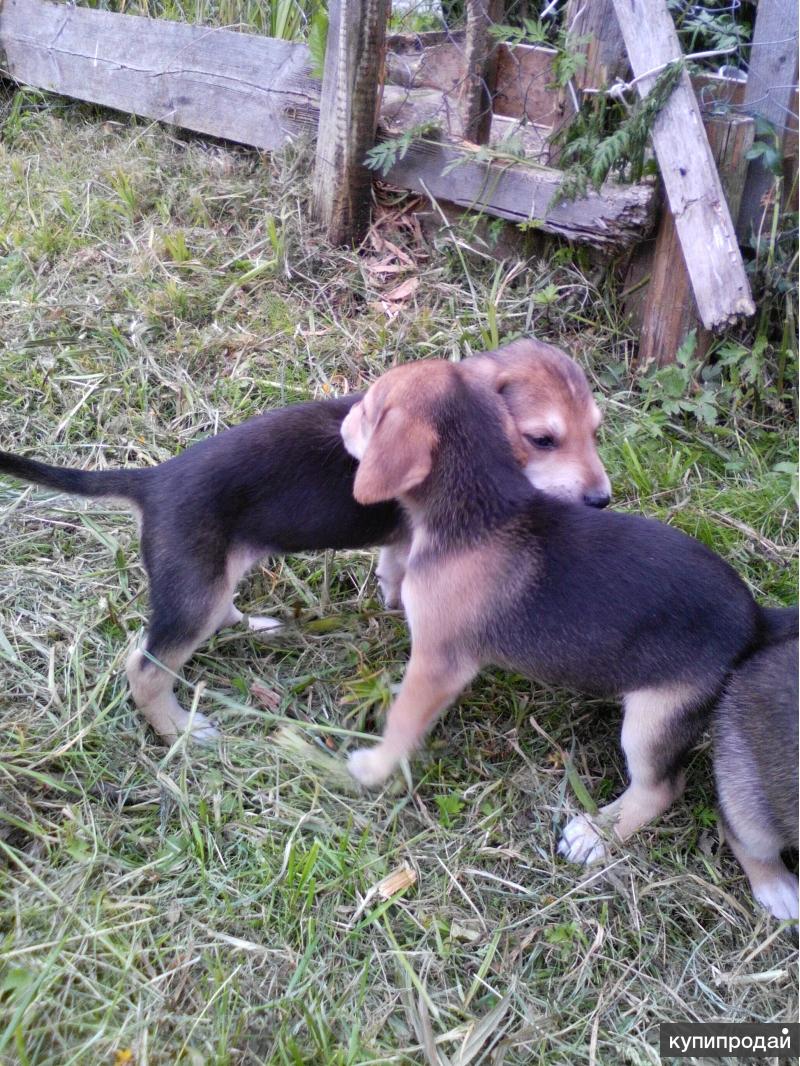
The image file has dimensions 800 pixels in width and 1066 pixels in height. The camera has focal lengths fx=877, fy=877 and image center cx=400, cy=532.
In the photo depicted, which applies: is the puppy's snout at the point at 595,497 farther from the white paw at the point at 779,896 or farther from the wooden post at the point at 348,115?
the wooden post at the point at 348,115

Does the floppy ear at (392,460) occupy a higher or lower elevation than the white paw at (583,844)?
higher

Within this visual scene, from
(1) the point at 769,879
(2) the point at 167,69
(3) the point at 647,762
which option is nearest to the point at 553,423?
(3) the point at 647,762

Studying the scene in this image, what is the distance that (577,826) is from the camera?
3133 mm

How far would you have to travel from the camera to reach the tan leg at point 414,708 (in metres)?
3.10

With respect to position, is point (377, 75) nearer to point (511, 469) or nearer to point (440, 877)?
point (511, 469)

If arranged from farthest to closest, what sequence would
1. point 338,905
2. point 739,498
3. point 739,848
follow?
1. point 739,498
2. point 739,848
3. point 338,905

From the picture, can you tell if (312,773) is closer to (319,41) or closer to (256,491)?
(256,491)

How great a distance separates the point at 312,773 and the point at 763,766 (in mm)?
1555

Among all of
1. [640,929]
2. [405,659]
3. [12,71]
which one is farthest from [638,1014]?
[12,71]

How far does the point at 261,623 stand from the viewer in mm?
3896

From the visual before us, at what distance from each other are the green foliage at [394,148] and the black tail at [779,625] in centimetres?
335

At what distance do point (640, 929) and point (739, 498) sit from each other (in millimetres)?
2165

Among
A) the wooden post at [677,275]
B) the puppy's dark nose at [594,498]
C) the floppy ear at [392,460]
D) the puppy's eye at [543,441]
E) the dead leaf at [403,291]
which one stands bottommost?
the puppy's dark nose at [594,498]

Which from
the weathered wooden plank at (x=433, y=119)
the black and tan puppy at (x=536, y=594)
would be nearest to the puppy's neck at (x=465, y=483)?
the black and tan puppy at (x=536, y=594)
